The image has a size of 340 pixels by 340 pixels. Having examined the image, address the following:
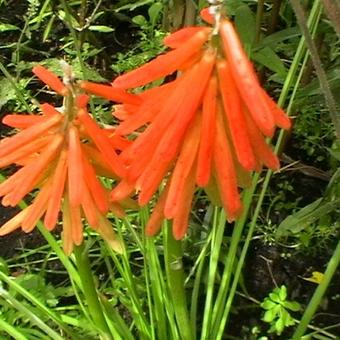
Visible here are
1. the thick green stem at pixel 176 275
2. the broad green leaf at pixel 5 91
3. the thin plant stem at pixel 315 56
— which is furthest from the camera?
the broad green leaf at pixel 5 91

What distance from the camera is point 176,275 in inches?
48.0

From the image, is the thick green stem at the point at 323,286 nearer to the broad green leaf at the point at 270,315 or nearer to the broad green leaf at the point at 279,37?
the broad green leaf at the point at 270,315

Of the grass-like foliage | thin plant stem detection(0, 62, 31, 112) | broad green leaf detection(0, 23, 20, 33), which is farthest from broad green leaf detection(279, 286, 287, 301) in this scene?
broad green leaf detection(0, 23, 20, 33)

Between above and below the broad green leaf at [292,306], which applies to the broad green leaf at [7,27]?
above

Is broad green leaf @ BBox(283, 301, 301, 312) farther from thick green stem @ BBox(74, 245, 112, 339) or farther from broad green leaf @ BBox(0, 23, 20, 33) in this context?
broad green leaf @ BBox(0, 23, 20, 33)

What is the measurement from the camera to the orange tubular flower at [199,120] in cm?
92

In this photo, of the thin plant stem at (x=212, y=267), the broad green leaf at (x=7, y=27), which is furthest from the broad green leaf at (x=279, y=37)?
the broad green leaf at (x=7, y=27)

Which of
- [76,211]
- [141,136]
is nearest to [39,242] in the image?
[76,211]

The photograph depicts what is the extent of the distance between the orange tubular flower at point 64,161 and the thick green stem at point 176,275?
88mm

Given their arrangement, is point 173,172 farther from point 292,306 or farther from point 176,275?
point 292,306

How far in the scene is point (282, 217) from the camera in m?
2.15

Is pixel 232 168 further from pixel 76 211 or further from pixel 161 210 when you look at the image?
pixel 76 211

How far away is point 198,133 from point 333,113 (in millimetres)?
186

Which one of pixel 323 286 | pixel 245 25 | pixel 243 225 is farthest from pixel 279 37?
pixel 323 286
